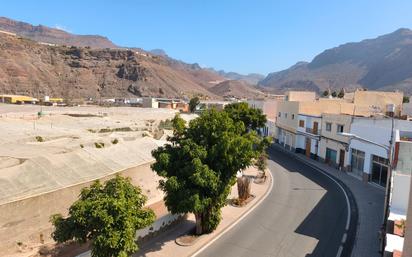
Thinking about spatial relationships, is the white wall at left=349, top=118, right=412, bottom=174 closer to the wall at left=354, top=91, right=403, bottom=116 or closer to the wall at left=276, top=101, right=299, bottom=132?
the wall at left=354, top=91, right=403, bottom=116

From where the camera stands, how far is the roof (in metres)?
18.4

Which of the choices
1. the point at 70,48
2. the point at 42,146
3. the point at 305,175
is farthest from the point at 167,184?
the point at 70,48

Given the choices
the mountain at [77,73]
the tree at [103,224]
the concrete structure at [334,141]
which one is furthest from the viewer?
the mountain at [77,73]

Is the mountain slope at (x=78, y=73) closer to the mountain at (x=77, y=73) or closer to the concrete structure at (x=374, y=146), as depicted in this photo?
the mountain at (x=77, y=73)

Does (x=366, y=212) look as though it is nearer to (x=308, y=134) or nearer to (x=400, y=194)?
(x=400, y=194)

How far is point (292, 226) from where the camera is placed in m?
20.4

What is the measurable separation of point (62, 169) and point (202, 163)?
397 inches

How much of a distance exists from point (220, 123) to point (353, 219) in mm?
10800

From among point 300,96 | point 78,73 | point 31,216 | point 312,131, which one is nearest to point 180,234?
point 31,216

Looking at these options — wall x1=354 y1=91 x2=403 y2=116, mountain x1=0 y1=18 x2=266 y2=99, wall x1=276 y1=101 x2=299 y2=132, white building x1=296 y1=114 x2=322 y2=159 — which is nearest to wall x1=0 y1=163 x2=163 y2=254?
white building x1=296 y1=114 x2=322 y2=159

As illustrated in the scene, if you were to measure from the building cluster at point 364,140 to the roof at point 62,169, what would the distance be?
51.9 ft

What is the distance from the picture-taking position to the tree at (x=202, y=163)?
16.4 metres

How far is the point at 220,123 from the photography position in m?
18.0

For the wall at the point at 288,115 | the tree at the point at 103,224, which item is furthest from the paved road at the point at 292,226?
the wall at the point at 288,115
